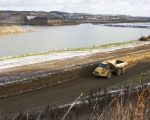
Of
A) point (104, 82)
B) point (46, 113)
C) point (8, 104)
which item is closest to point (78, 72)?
point (104, 82)

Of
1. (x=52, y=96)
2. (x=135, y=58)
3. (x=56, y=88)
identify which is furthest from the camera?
(x=135, y=58)

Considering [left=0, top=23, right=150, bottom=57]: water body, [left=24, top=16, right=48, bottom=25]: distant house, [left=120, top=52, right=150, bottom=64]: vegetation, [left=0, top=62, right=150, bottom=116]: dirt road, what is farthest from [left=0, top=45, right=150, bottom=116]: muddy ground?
[left=24, top=16, right=48, bottom=25]: distant house

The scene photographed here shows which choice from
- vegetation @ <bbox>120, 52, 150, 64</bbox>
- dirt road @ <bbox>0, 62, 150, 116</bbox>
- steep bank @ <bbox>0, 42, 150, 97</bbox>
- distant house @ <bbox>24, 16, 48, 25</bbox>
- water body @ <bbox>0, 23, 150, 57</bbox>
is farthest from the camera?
distant house @ <bbox>24, 16, 48, 25</bbox>

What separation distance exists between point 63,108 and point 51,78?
31.6 ft

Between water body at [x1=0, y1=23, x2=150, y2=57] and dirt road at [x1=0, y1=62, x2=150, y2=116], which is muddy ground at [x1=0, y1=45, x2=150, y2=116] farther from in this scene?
water body at [x1=0, y1=23, x2=150, y2=57]

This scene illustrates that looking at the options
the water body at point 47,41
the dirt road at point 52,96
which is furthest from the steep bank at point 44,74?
the water body at point 47,41

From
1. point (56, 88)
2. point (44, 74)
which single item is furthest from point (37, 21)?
point (56, 88)

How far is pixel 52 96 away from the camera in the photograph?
20.9 m

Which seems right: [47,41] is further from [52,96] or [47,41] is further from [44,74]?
[52,96]

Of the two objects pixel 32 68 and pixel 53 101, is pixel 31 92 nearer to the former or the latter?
pixel 53 101

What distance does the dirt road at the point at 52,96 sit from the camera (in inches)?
733

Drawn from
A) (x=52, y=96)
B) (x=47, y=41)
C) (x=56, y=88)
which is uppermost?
(x=52, y=96)

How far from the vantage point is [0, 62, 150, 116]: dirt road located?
1861 centimetres

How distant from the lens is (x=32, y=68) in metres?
29.6
